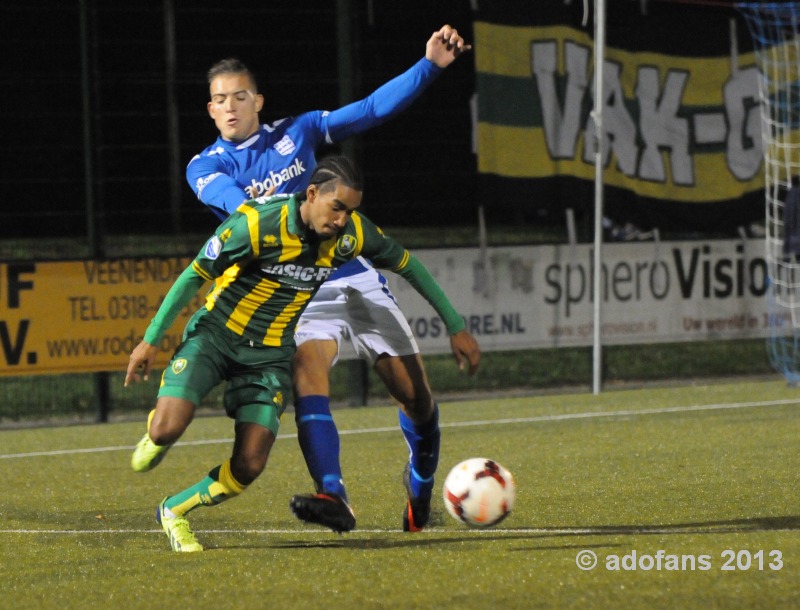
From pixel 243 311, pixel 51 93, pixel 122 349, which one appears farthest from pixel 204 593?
pixel 51 93

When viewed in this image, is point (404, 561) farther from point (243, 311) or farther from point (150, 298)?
point (150, 298)

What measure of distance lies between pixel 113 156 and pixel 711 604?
65.7 ft

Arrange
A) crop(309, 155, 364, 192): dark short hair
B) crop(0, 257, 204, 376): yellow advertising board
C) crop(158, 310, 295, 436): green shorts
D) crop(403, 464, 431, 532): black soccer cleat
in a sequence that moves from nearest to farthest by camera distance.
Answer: crop(309, 155, 364, 192): dark short hair → crop(158, 310, 295, 436): green shorts → crop(403, 464, 431, 532): black soccer cleat → crop(0, 257, 204, 376): yellow advertising board

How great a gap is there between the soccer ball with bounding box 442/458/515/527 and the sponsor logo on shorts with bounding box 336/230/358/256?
0.97m

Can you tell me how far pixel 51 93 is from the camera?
25000 millimetres

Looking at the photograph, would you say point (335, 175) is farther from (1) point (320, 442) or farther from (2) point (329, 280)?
(1) point (320, 442)

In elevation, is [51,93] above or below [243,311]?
above

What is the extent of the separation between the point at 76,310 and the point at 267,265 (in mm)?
5461

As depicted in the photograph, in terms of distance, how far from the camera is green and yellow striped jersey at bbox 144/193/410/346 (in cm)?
588

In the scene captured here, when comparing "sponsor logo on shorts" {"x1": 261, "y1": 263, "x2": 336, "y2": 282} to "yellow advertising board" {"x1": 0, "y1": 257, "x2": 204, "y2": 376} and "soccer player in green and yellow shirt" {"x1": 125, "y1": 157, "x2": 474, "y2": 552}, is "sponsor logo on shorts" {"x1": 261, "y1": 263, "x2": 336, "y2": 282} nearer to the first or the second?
"soccer player in green and yellow shirt" {"x1": 125, "y1": 157, "x2": 474, "y2": 552}

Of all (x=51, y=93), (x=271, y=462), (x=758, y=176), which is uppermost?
(x=51, y=93)

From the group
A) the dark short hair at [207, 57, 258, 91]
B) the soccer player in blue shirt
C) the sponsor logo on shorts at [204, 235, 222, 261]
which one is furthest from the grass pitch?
the dark short hair at [207, 57, 258, 91]

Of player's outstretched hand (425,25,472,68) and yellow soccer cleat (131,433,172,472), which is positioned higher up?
player's outstretched hand (425,25,472,68)

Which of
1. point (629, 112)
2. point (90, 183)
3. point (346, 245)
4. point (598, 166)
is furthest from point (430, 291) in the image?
point (629, 112)
